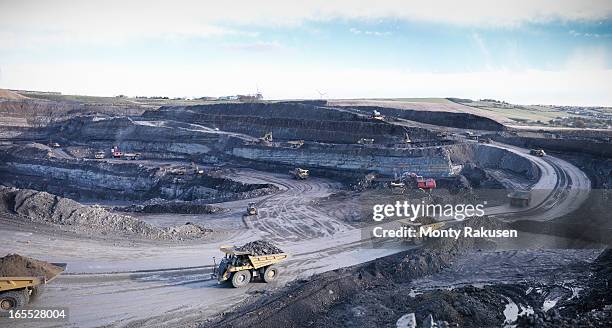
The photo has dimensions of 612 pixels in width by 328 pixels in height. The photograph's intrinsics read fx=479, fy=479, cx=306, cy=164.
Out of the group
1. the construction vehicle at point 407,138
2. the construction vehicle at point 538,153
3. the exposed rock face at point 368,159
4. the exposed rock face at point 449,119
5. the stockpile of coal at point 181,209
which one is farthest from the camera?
the exposed rock face at point 449,119

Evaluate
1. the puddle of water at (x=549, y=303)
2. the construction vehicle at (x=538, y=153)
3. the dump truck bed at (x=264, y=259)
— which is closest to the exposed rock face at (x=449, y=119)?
the construction vehicle at (x=538, y=153)

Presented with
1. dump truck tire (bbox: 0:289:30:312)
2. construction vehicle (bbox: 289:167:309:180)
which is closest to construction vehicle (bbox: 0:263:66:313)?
dump truck tire (bbox: 0:289:30:312)

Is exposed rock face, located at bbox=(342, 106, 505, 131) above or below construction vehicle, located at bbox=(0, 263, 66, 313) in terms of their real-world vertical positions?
above

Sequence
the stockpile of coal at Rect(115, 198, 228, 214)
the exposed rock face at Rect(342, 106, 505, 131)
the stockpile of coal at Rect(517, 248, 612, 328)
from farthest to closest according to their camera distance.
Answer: the exposed rock face at Rect(342, 106, 505, 131) → the stockpile of coal at Rect(115, 198, 228, 214) → the stockpile of coal at Rect(517, 248, 612, 328)

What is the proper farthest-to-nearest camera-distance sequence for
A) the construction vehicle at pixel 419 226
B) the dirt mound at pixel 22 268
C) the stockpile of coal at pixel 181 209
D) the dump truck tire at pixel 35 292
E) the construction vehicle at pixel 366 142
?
the construction vehicle at pixel 366 142, the stockpile of coal at pixel 181 209, the construction vehicle at pixel 419 226, the dump truck tire at pixel 35 292, the dirt mound at pixel 22 268

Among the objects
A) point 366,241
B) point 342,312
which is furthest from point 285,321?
point 366,241

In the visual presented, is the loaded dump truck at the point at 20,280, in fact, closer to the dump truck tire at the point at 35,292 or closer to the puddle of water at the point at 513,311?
the dump truck tire at the point at 35,292

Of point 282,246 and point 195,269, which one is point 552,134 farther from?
point 195,269

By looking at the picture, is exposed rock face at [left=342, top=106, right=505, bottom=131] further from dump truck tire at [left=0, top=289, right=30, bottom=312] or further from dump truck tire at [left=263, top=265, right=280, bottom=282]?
dump truck tire at [left=0, top=289, right=30, bottom=312]
